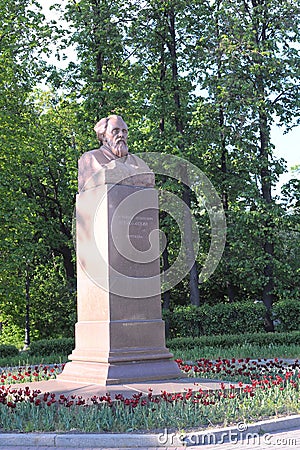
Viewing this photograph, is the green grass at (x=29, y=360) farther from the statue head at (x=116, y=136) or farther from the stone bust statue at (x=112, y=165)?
the statue head at (x=116, y=136)

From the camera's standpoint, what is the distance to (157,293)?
33.4ft

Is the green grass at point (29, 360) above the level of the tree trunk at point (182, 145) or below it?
below

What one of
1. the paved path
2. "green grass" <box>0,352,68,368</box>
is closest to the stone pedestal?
the paved path

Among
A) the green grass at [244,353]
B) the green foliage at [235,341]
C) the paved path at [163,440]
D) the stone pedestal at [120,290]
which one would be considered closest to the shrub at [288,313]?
the green foliage at [235,341]

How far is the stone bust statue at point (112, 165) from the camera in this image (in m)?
10.1

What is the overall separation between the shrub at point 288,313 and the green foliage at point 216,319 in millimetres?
534

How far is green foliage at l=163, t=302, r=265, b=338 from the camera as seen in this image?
789 inches

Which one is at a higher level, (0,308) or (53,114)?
(53,114)

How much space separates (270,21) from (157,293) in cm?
1464

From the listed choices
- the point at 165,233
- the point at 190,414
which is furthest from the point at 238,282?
the point at 190,414

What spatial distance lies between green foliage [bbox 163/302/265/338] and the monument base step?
33.7ft

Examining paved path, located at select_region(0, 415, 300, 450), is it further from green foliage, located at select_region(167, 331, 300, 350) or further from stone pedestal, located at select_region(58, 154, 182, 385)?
green foliage, located at select_region(167, 331, 300, 350)

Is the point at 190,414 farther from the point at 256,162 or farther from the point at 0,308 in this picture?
the point at 0,308

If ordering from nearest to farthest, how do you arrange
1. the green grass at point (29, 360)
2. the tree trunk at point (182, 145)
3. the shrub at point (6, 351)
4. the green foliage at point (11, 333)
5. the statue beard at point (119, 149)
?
the statue beard at point (119, 149), the green grass at point (29, 360), the shrub at point (6, 351), the tree trunk at point (182, 145), the green foliage at point (11, 333)
